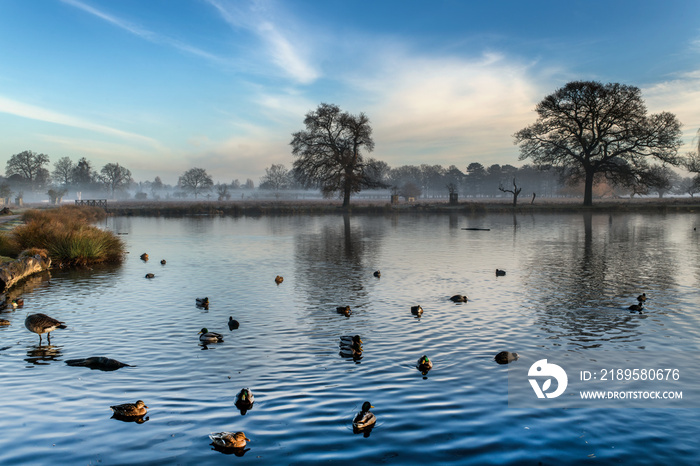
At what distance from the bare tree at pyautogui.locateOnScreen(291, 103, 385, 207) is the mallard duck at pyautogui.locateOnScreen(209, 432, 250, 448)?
76322 millimetres

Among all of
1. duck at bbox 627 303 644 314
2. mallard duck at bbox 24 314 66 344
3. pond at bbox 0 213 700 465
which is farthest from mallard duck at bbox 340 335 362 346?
duck at bbox 627 303 644 314

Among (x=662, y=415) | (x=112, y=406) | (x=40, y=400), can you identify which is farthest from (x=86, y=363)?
(x=662, y=415)

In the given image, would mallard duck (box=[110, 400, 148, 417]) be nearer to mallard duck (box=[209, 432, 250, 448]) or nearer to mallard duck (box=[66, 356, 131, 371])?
mallard duck (box=[209, 432, 250, 448])

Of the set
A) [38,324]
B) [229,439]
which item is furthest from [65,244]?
[229,439]

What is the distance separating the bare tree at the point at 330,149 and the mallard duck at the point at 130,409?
7525cm

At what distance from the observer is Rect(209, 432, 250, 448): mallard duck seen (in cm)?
770

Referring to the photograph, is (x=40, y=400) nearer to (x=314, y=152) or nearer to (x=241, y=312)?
(x=241, y=312)

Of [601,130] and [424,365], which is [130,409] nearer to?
[424,365]

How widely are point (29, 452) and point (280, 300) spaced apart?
1220cm

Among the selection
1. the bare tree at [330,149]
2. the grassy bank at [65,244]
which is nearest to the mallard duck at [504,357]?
the grassy bank at [65,244]

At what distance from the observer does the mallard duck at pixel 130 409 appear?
878 cm

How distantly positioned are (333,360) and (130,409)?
481 centimetres

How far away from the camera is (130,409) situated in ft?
28.8

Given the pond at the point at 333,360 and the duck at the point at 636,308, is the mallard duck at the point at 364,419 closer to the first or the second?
the pond at the point at 333,360
